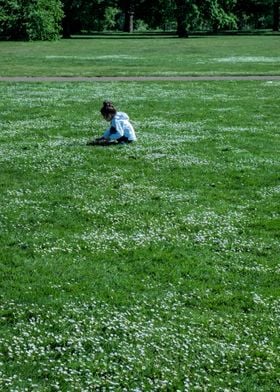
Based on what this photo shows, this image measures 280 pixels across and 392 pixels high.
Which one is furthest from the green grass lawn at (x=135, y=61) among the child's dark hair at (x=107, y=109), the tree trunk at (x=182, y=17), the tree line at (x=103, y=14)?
the child's dark hair at (x=107, y=109)

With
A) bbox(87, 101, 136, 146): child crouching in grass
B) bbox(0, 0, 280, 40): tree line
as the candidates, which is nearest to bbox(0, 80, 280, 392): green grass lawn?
bbox(87, 101, 136, 146): child crouching in grass

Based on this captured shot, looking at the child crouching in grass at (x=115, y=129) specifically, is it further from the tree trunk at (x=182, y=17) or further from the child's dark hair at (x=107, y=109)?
the tree trunk at (x=182, y=17)

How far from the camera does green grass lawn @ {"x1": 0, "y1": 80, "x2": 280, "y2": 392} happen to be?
21.0 feet

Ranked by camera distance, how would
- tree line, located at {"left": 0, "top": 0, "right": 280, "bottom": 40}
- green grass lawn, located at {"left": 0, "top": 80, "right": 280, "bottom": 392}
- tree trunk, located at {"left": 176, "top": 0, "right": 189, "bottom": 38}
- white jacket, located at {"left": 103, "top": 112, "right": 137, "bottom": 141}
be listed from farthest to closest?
tree trunk, located at {"left": 176, "top": 0, "right": 189, "bottom": 38} < tree line, located at {"left": 0, "top": 0, "right": 280, "bottom": 40} < white jacket, located at {"left": 103, "top": 112, "right": 137, "bottom": 141} < green grass lawn, located at {"left": 0, "top": 80, "right": 280, "bottom": 392}

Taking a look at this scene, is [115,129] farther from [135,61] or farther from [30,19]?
[30,19]

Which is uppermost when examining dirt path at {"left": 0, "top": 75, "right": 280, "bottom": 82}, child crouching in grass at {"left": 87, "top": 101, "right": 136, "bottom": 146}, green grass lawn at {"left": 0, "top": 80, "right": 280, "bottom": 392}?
dirt path at {"left": 0, "top": 75, "right": 280, "bottom": 82}

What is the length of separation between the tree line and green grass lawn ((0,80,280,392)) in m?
48.3

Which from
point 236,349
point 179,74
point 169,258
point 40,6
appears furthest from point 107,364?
point 40,6

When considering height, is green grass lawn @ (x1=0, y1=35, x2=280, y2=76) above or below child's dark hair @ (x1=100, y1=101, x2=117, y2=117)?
above

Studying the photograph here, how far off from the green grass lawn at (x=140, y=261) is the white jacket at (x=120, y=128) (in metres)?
0.35

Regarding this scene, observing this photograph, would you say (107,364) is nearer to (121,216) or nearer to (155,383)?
(155,383)

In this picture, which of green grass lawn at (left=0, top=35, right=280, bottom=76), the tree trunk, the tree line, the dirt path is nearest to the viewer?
the dirt path

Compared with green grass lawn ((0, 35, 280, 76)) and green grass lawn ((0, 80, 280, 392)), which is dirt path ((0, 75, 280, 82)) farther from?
green grass lawn ((0, 80, 280, 392))

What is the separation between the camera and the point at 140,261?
8.92 m
